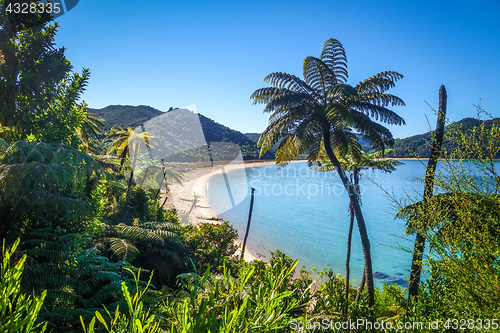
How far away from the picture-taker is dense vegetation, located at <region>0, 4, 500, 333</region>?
99 centimetres

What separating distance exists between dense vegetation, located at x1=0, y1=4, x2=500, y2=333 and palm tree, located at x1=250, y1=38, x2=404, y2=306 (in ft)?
3.34

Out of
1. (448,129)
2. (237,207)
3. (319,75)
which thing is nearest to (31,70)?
(448,129)

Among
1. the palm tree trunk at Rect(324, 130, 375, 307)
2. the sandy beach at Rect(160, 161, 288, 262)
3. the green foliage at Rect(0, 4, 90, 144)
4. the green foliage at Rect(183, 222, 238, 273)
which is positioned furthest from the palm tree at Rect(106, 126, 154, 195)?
the palm tree trunk at Rect(324, 130, 375, 307)

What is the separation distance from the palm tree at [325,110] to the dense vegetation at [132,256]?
102 centimetres

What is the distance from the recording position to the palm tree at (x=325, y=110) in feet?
22.9

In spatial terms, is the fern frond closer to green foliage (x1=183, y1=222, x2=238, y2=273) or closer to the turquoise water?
green foliage (x1=183, y1=222, x2=238, y2=273)

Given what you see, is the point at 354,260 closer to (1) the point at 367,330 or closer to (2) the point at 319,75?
(2) the point at 319,75

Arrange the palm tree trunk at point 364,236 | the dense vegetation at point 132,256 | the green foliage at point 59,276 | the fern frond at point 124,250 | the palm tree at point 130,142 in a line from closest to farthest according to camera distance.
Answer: the dense vegetation at point 132,256, the green foliage at point 59,276, the fern frond at point 124,250, the palm tree trunk at point 364,236, the palm tree at point 130,142

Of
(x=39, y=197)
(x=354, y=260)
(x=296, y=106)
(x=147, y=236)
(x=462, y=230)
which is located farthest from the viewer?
(x=354, y=260)

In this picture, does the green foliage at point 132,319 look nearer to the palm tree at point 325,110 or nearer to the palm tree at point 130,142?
the palm tree at point 325,110

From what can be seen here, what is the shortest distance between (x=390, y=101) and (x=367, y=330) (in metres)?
6.65

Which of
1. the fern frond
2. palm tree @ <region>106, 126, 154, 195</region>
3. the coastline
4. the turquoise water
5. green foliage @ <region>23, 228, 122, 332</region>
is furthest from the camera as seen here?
the coastline

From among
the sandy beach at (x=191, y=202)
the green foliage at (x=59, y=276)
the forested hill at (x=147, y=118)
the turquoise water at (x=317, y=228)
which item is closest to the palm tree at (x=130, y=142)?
the sandy beach at (x=191, y=202)

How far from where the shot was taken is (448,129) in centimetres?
236
